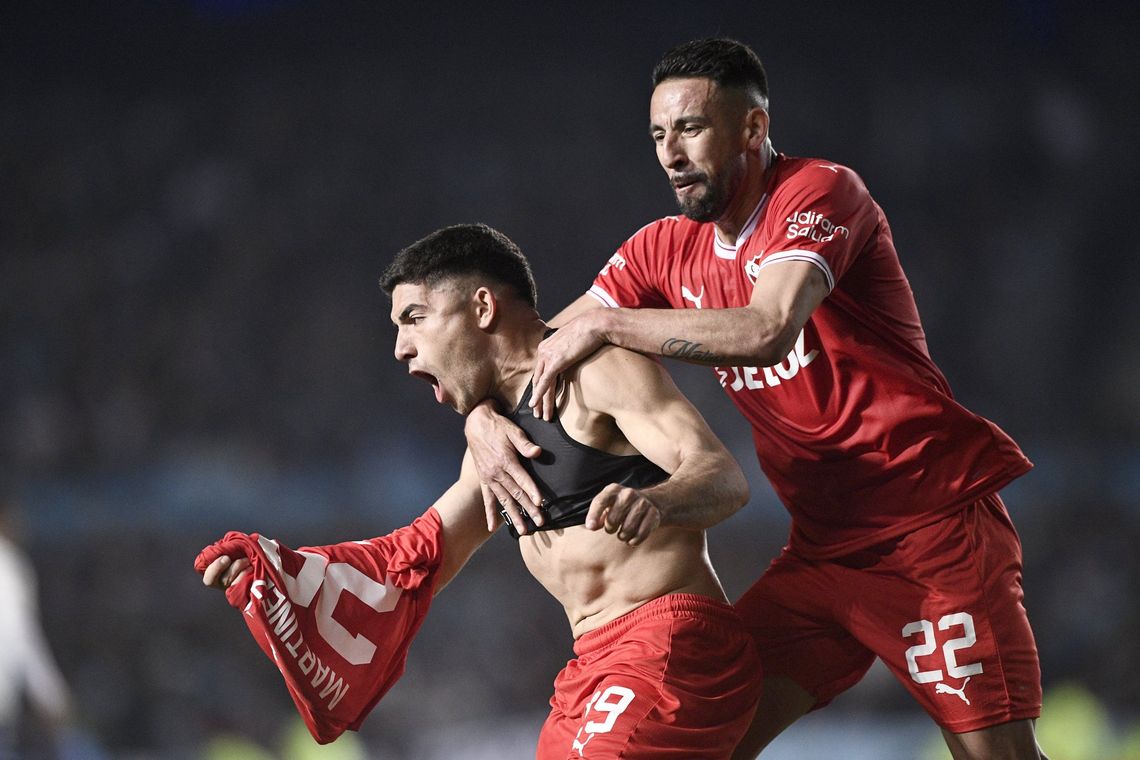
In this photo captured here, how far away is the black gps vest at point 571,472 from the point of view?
218 centimetres

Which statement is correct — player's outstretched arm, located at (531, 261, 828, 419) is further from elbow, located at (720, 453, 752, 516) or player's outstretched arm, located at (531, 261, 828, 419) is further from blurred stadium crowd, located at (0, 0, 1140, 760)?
blurred stadium crowd, located at (0, 0, 1140, 760)

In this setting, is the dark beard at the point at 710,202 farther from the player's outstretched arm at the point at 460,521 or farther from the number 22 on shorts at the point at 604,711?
the number 22 on shorts at the point at 604,711

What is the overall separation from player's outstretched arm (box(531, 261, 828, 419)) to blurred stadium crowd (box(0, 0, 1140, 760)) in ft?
15.0

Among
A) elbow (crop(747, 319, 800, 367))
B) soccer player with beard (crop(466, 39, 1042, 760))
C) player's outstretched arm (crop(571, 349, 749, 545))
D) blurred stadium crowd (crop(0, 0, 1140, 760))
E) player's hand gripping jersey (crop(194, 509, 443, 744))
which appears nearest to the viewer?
player's outstretched arm (crop(571, 349, 749, 545))

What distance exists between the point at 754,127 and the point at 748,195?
14 cm

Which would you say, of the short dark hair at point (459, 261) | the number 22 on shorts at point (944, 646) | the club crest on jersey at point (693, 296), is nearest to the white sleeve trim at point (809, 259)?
the club crest on jersey at point (693, 296)

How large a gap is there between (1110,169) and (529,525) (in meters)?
6.38

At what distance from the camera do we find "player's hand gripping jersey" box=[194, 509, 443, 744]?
2.29 metres

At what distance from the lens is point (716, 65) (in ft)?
7.93

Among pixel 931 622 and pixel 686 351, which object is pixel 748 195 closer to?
pixel 686 351

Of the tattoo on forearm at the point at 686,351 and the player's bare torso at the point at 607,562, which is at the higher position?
the tattoo on forearm at the point at 686,351

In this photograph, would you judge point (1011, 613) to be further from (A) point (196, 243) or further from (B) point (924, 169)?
A: (A) point (196, 243)

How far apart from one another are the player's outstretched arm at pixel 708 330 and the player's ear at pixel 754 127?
0.37 m

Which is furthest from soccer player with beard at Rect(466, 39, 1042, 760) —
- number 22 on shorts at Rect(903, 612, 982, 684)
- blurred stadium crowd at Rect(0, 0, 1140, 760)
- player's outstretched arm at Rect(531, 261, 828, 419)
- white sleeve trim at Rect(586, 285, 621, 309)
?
blurred stadium crowd at Rect(0, 0, 1140, 760)
